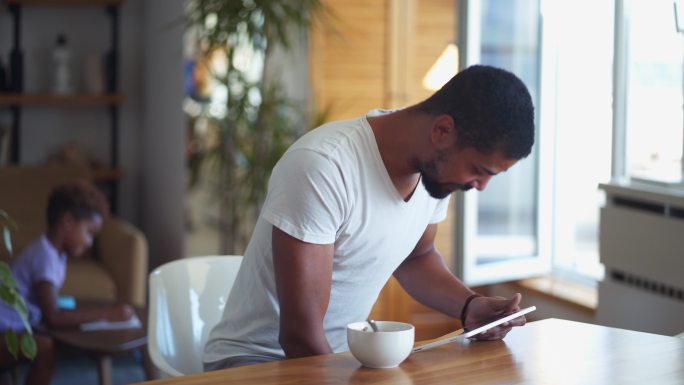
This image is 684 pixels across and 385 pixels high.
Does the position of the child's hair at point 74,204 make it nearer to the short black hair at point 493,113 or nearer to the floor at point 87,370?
the floor at point 87,370

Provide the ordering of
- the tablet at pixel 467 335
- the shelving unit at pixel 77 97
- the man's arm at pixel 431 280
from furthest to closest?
the shelving unit at pixel 77 97 → the man's arm at pixel 431 280 → the tablet at pixel 467 335

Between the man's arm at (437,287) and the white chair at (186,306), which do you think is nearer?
the man's arm at (437,287)

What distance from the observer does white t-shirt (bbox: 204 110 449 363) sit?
5.75 ft

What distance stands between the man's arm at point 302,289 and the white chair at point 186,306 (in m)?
0.51

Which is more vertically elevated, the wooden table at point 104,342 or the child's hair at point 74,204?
the child's hair at point 74,204

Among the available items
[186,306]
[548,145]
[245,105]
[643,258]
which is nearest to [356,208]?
[186,306]

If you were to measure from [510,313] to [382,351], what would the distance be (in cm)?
43

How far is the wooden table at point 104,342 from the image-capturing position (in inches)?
122

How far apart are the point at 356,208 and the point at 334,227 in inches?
3.0

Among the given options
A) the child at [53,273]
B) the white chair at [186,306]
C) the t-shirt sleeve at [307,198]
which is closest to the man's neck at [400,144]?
the t-shirt sleeve at [307,198]

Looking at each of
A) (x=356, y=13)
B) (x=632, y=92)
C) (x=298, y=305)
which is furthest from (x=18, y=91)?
(x=298, y=305)

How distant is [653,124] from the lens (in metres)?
4.18

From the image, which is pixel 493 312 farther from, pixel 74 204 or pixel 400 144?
pixel 74 204

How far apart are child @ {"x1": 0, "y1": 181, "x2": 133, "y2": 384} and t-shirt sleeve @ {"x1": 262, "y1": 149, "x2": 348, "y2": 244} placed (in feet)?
5.44
